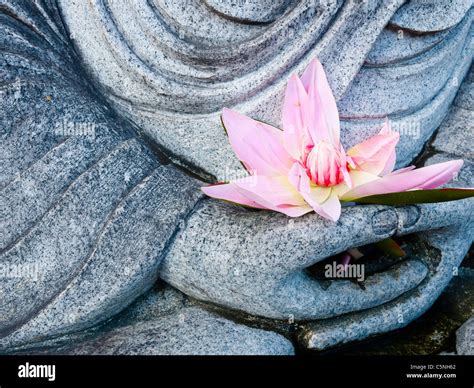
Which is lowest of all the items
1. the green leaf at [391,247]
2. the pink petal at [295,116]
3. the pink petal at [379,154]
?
the green leaf at [391,247]

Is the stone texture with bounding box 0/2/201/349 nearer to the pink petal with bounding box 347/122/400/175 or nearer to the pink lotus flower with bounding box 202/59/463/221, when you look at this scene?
the pink lotus flower with bounding box 202/59/463/221

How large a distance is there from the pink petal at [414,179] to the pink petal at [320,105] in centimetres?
12

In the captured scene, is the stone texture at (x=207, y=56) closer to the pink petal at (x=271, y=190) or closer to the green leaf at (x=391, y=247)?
the pink petal at (x=271, y=190)

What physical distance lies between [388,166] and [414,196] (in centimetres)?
9

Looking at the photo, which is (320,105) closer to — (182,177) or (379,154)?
(379,154)

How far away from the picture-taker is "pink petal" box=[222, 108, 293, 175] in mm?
1762

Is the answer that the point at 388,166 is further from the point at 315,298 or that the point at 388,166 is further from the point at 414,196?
the point at 315,298

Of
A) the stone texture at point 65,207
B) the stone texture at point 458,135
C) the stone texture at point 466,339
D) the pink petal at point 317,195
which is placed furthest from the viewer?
the stone texture at point 458,135

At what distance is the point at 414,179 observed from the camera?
1.70 meters

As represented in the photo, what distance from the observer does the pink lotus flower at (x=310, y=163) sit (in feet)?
5.54

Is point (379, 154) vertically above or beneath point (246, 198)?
above

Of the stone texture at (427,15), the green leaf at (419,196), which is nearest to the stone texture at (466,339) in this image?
the green leaf at (419,196)

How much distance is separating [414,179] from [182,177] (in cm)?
57

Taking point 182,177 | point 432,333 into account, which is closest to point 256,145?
point 182,177
